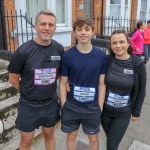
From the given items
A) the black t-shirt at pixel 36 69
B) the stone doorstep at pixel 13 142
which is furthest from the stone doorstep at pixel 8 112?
the black t-shirt at pixel 36 69

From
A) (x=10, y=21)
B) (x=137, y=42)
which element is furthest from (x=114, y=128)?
(x=137, y=42)

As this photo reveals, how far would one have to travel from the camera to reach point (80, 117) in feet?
8.05

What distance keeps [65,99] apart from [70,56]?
0.49 meters

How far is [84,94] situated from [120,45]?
63 cm

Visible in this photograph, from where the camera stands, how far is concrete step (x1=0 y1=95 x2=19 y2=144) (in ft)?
10.4

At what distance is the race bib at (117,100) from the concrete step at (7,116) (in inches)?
62.7

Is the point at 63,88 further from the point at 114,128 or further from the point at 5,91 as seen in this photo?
the point at 5,91

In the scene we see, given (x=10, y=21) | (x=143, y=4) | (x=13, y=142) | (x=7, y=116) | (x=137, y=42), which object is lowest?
(x=13, y=142)

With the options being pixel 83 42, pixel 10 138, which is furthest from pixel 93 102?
pixel 10 138

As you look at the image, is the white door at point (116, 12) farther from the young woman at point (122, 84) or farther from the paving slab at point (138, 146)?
the young woman at point (122, 84)

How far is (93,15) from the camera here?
31.4ft

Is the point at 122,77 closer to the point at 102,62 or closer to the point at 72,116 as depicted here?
the point at 102,62

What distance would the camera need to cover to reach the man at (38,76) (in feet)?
7.38

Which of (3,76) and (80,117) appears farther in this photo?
(3,76)
